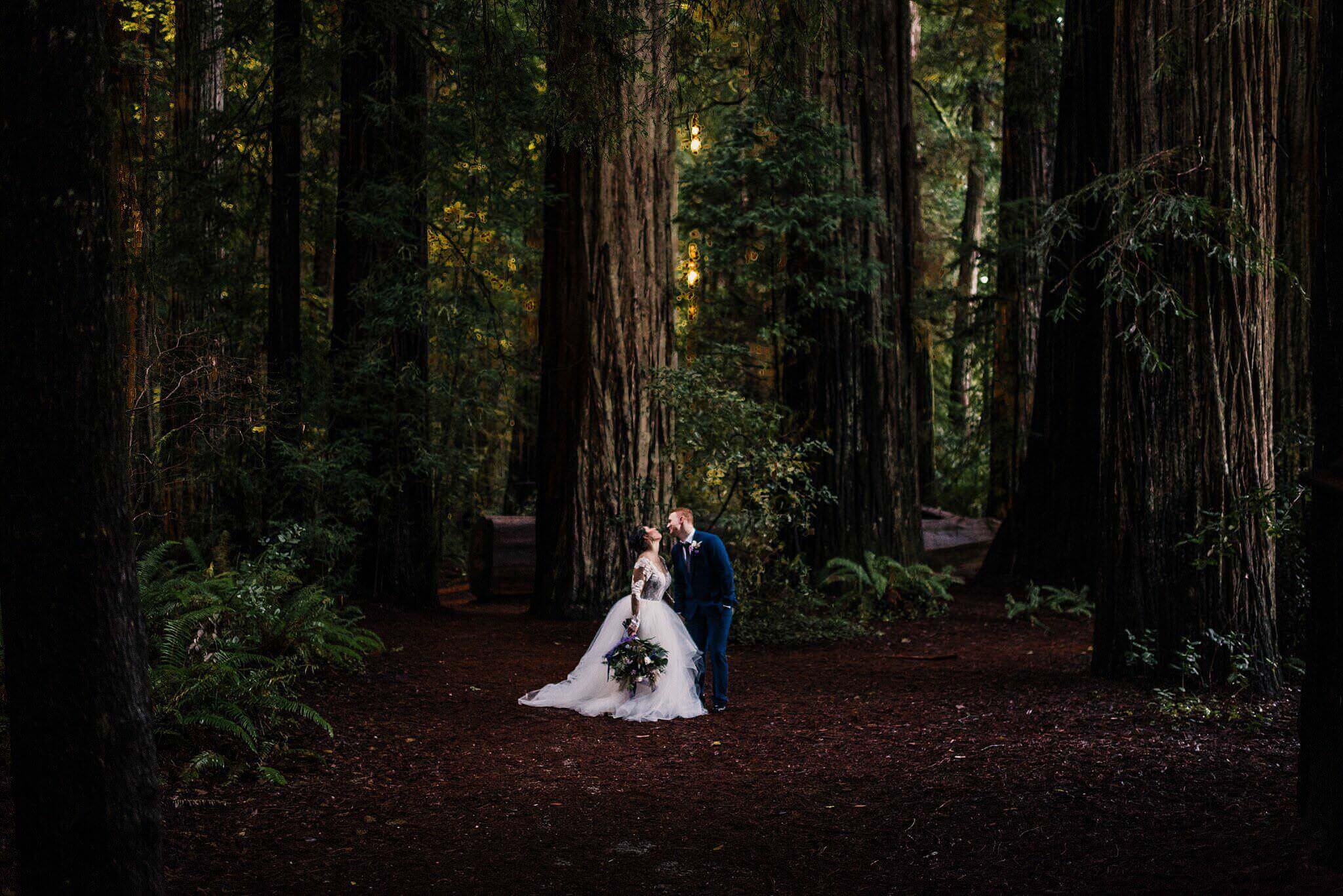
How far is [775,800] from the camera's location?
20.4 ft

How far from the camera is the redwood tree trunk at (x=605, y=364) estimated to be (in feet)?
41.7

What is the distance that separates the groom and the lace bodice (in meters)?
0.17

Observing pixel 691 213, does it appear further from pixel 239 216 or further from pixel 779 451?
pixel 239 216

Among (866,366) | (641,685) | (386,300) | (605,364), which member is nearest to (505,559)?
(605,364)

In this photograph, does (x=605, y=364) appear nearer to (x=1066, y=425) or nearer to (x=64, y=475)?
(x=1066, y=425)

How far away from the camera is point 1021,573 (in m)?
14.9

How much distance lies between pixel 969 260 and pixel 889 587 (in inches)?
520

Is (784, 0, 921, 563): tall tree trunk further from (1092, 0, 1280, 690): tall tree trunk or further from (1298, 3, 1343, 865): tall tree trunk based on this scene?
(1298, 3, 1343, 865): tall tree trunk

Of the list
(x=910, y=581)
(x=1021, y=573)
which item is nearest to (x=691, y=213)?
(x=910, y=581)

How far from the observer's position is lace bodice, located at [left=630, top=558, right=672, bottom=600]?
9.03 meters

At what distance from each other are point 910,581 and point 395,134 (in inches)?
339

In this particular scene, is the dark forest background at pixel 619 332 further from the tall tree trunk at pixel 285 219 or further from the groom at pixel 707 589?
the groom at pixel 707 589

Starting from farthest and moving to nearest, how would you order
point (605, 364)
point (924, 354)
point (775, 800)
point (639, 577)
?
1. point (924, 354)
2. point (605, 364)
3. point (639, 577)
4. point (775, 800)

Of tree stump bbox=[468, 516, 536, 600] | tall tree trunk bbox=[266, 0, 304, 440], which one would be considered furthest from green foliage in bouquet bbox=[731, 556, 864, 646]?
tall tree trunk bbox=[266, 0, 304, 440]
